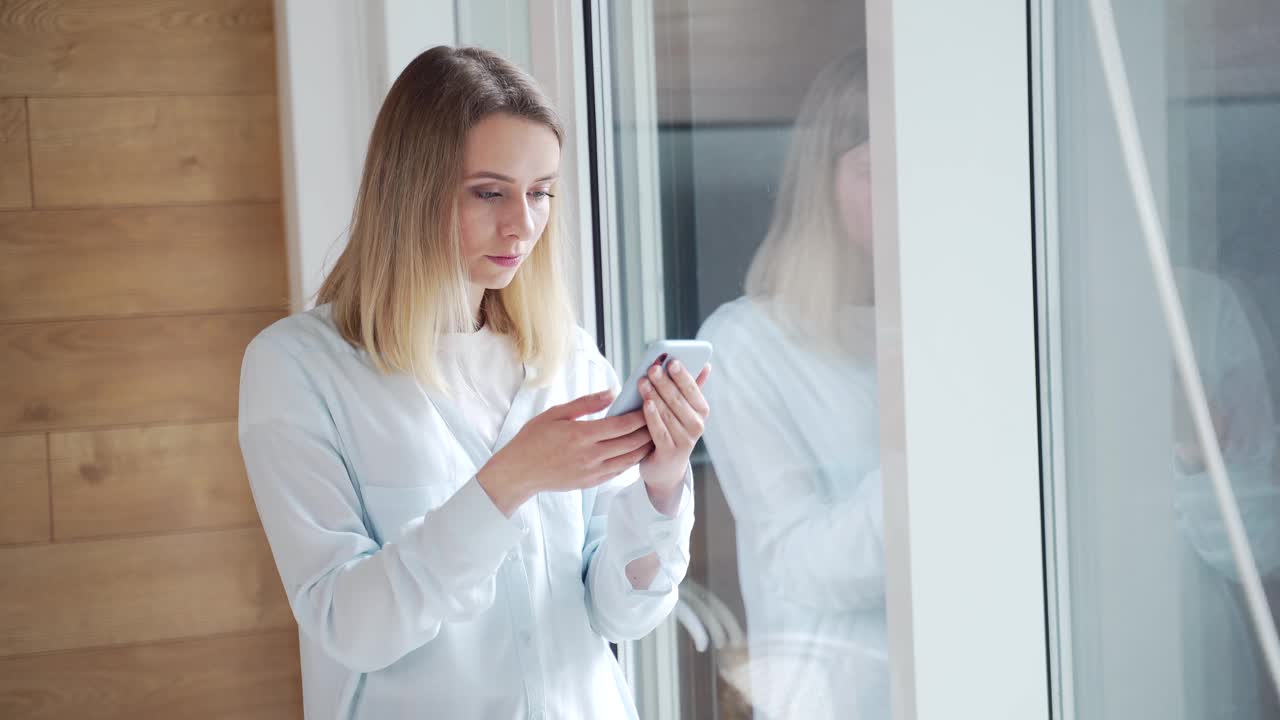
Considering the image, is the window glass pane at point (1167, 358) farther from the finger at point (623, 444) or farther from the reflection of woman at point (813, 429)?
the finger at point (623, 444)

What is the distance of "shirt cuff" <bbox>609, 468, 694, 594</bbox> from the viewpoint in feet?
3.26

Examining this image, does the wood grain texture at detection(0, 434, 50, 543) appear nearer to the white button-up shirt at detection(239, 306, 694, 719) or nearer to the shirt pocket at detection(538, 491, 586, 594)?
the white button-up shirt at detection(239, 306, 694, 719)

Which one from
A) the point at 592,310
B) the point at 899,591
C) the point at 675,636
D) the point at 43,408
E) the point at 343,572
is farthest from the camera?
the point at 43,408

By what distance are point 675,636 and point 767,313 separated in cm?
53

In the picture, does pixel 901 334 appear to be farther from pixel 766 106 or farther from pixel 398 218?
pixel 398 218

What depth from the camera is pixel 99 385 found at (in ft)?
7.55

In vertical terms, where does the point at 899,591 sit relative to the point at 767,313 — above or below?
below

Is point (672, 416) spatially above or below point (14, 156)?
below

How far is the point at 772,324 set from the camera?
1.02 m

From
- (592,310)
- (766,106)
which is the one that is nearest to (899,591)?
(766,106)

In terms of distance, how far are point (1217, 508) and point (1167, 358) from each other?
0.29 feet

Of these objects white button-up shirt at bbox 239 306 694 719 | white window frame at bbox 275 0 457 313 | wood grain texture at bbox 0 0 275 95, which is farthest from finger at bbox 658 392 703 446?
wood grain texture at bbox 0 0 275 95

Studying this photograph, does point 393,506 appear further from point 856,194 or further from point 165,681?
point 165,681

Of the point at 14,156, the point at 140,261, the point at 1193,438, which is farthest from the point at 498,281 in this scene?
the point at 14,156
